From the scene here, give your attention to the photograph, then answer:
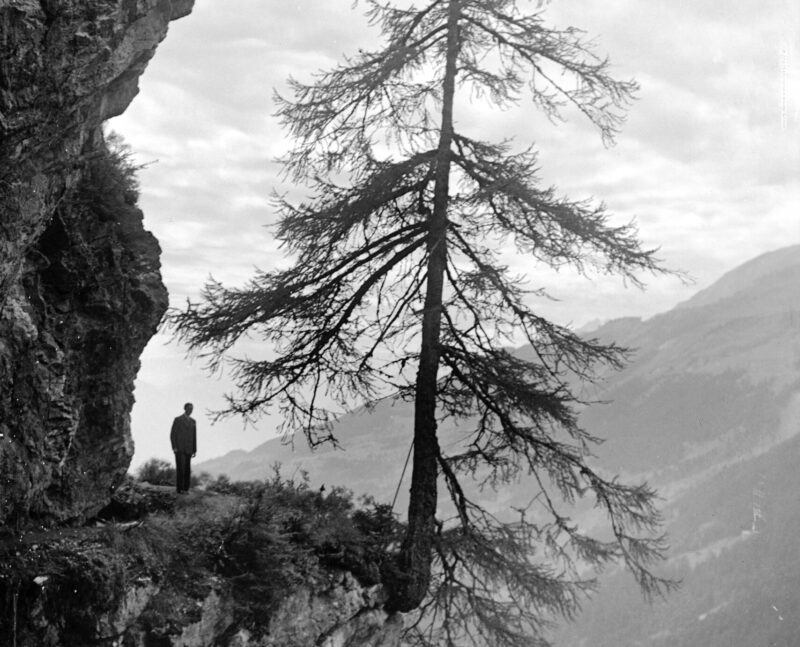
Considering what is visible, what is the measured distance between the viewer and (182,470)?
1052cm

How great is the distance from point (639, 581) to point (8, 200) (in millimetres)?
8942

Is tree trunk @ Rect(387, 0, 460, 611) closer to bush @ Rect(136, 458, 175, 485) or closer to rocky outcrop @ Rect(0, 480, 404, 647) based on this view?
rocky outcrop @ Rect(0, 480, 404, 647)

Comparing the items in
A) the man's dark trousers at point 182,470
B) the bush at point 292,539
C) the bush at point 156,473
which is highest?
the bush at point 156,473

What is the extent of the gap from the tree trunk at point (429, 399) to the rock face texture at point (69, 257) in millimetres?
3558

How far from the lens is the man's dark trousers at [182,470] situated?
10.5 m

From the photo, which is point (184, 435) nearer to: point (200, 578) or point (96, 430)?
point (96, 430)

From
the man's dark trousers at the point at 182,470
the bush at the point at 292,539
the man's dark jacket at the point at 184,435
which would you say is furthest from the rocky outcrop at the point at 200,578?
the man's dark jacket at the point at 184,435

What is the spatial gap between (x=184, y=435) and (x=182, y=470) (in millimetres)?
461

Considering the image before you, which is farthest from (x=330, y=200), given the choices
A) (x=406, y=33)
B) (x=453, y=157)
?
(x=406, y=33)

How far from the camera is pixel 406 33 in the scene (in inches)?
448

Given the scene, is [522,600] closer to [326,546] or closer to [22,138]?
[326,546]

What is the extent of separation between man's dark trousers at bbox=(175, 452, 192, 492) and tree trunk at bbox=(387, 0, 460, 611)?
9.72ft

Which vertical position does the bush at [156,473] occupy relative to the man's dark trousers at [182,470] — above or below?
above

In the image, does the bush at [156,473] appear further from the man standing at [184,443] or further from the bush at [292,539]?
the man standing at [184,443]
